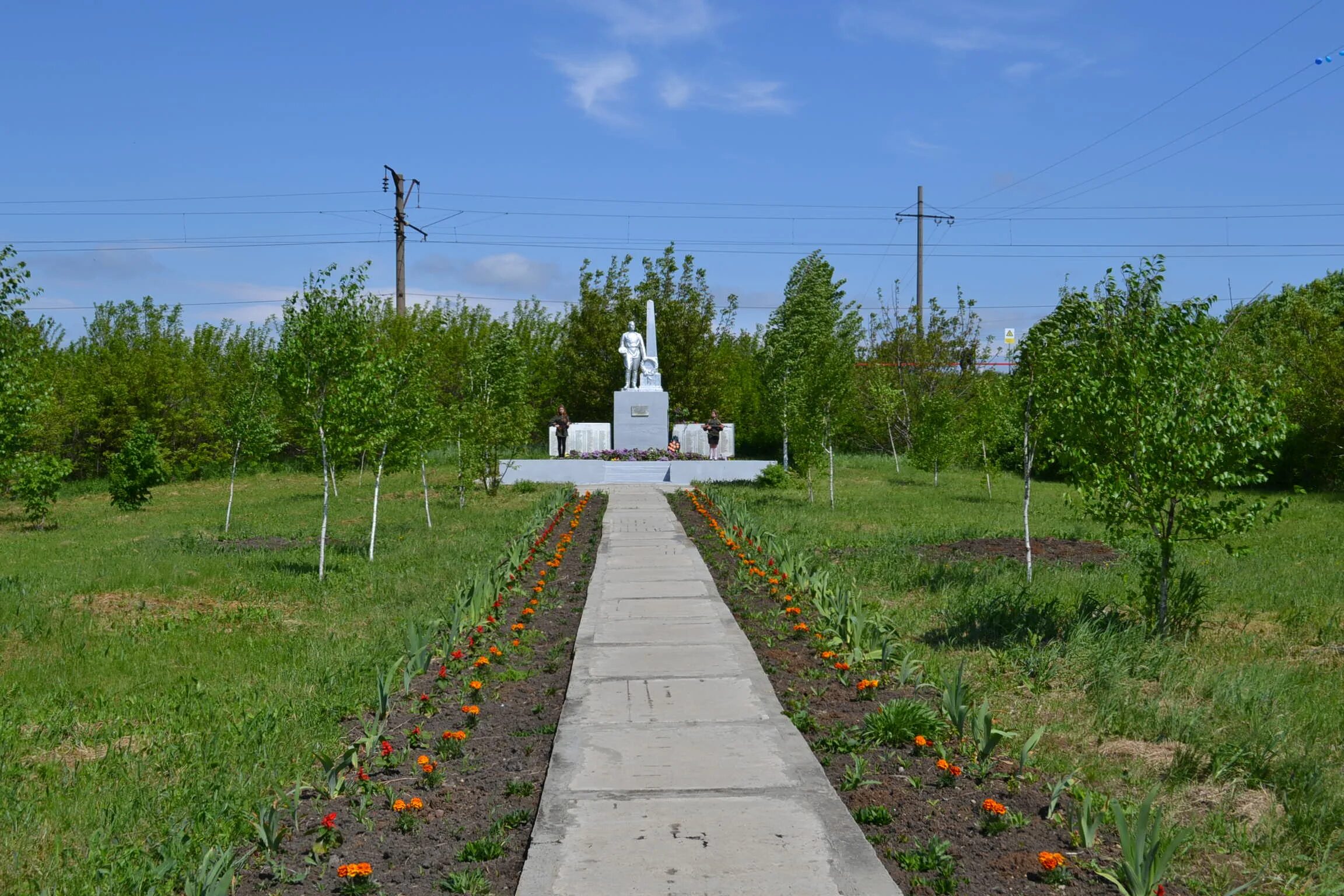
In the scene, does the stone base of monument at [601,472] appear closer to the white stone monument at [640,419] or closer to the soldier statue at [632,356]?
the white stone monument at [640,419]

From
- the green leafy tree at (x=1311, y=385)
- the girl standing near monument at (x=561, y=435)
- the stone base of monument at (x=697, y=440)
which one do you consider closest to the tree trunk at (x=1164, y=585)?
the green leafy tree at (x=1311, y=385)

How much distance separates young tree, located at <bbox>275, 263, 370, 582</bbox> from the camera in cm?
1216

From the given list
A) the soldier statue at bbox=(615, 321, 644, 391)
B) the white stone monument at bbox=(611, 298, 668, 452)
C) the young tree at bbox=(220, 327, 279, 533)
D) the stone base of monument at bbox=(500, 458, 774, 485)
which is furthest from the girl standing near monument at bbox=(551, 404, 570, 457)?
the young tree at bbox=(220, 327, 279, 533)

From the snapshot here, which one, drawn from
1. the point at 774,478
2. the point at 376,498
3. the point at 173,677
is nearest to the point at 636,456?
the point at 774,478

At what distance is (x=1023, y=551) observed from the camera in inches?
504

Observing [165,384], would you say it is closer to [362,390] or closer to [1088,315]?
[362,390]

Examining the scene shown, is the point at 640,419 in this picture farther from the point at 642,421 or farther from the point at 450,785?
the point at 450,785

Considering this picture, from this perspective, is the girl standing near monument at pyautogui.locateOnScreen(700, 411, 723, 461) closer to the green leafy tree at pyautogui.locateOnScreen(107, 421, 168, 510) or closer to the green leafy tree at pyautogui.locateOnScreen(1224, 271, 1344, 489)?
the green leafy tree at pyautogui.locateOnScreen(1224, 271, 1344, 489)

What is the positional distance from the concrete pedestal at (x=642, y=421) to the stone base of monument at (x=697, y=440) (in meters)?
1.93

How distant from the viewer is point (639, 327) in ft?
132

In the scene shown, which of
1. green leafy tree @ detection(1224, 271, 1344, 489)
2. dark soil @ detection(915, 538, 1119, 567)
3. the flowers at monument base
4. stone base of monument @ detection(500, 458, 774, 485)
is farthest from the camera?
stone base of monument @ detection(500, 458, 774, 485)

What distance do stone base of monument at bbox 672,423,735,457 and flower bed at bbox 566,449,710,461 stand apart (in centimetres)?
295

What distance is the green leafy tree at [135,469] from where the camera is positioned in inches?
851

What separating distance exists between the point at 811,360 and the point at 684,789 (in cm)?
1622
